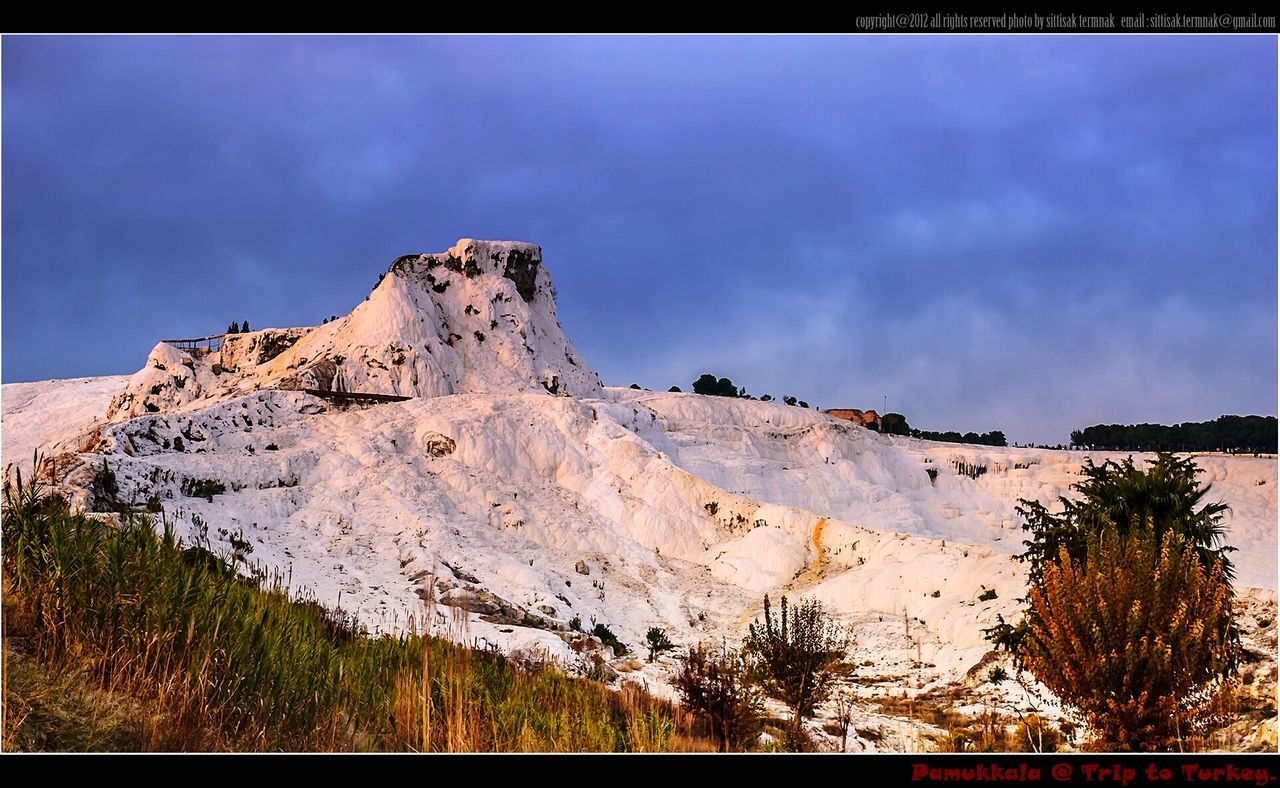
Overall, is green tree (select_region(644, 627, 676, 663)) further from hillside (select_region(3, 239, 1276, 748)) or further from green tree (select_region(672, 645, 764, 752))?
green tree (select_region(672, 645, 764, 752))

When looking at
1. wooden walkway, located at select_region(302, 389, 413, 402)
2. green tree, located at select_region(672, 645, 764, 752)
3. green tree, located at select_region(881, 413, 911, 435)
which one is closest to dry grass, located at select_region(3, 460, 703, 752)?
green tree, located at select_region(672, 645, 764, 752)

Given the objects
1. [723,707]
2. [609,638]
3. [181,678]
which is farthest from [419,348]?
[181,678]

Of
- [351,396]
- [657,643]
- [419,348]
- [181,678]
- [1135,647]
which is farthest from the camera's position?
[419,348]

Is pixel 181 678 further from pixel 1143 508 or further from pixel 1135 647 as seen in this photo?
pixel 1143 508

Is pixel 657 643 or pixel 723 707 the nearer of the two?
pixel 723 707

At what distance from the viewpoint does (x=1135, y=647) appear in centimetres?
624

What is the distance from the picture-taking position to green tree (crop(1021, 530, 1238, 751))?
6207 mm

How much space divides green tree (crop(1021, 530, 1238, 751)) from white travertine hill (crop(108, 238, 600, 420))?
31387mm

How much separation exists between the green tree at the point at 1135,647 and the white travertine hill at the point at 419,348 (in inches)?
1236

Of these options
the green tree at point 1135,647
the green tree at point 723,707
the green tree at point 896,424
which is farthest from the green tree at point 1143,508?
the green tree at point 896,424

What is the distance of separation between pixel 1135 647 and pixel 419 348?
33.8 metres

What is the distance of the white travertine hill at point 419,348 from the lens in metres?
35.9
